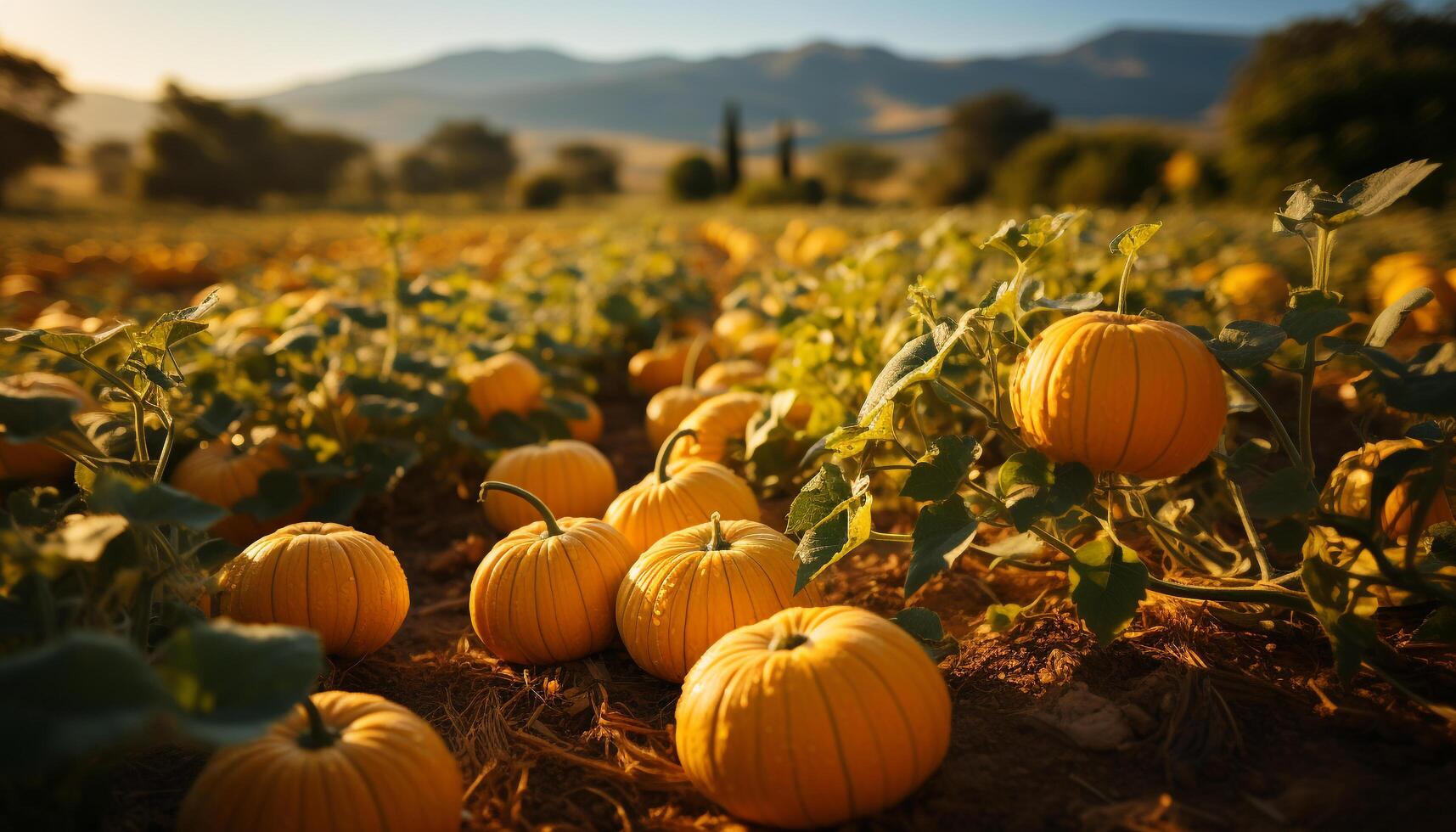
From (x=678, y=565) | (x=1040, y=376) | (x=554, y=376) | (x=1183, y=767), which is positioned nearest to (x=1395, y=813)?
(x=1183, y=767)

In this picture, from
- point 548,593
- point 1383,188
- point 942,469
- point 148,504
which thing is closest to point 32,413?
point 148,504

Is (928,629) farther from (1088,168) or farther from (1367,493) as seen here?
(1088,168)

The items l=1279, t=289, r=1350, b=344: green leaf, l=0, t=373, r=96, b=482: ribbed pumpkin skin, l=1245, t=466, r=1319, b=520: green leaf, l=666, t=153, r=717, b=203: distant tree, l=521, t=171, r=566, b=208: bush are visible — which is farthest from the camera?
l=521, t=171, r=566, b=208: bush

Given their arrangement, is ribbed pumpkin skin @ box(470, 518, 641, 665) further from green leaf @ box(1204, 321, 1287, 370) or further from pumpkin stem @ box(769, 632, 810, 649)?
green leaf @ box(1204, 321, 1287, 370)

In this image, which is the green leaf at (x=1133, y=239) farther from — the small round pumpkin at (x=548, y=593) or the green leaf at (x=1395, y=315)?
the small round pumpkin at (x=548, y=593)

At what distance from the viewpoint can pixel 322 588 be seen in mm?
2439

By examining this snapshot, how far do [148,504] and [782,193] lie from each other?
27888mm

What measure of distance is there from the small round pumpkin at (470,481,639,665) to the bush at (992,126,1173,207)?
50.4ft

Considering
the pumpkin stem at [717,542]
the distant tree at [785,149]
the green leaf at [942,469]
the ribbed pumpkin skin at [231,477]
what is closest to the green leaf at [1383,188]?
the green leaf at [942,469]

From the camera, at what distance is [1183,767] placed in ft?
5.90

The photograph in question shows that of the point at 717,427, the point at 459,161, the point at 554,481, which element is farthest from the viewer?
the point at 459,161

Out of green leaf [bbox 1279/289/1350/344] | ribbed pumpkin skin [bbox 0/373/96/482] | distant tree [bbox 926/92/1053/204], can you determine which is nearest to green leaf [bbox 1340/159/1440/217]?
green leaf [bbox 1279/289/1350/344]

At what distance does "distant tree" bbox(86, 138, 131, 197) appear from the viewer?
183ft

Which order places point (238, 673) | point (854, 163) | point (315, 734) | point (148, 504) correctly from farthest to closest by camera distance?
point (854, 163) → point (315, 734) → point (148, 504) → point (238, 673)
